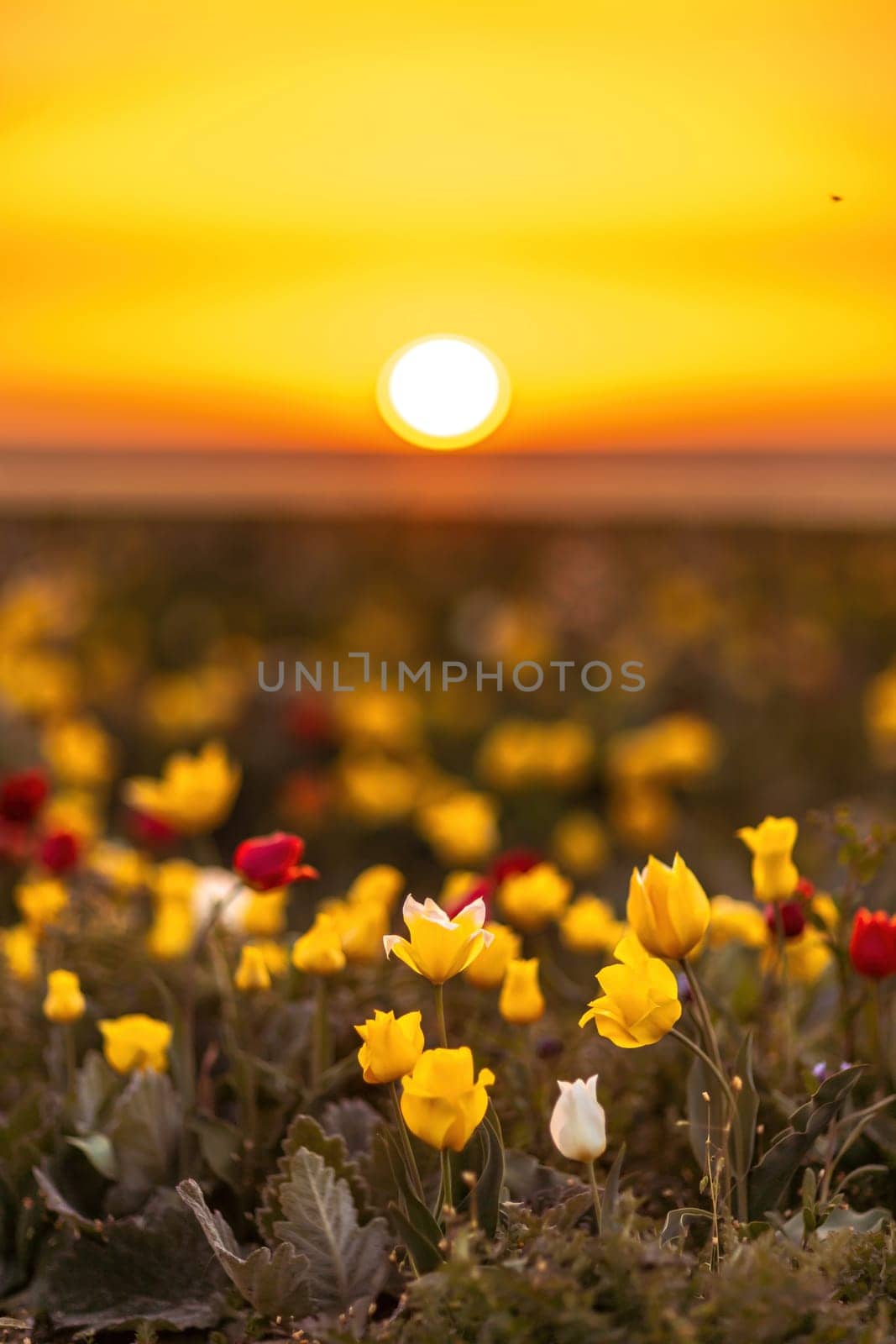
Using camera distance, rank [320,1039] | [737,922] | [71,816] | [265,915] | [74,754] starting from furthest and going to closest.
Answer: [74,754] → [71,816] → [265,915] → [737,922] → [320,1039]

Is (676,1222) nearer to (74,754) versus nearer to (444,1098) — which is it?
(444,1098)

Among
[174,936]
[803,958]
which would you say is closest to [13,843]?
[174,936]

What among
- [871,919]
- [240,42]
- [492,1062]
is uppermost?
[240,42]

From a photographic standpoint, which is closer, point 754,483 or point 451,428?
point 451,428

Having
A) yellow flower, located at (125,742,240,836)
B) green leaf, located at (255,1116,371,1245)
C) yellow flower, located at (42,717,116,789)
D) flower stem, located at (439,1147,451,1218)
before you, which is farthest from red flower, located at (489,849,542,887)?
yellow flower, located at (42,717,116,789)

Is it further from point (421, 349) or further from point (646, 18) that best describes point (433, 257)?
point (646, 18)

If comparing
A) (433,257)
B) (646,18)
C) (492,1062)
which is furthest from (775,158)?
(492,1062)

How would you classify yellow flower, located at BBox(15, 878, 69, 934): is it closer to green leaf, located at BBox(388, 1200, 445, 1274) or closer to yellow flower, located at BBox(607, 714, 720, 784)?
green leaf, located at BBox(388, 1200, 445, 1274)

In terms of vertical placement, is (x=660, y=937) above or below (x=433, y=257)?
below
